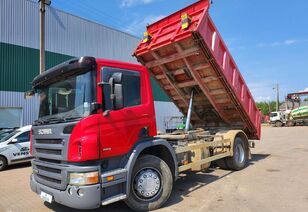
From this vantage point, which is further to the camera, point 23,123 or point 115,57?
point 115,57

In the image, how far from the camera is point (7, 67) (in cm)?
1744

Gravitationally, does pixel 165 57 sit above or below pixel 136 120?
above

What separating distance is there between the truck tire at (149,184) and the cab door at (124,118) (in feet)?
1.56

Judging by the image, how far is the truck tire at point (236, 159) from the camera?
8328mm

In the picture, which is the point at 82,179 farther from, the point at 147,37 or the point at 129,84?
the point at 147,37

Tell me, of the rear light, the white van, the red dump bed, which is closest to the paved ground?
the white van

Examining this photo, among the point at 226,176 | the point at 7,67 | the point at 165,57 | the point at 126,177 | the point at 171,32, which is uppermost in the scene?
the point at 7,67

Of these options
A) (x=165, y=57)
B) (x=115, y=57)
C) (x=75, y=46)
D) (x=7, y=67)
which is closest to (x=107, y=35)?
(x=115, y=57)

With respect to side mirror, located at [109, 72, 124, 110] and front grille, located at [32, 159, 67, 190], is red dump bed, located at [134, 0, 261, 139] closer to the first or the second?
side mirror, located at [109, 72, 124, 110]

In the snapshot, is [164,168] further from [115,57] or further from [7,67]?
[115,57]

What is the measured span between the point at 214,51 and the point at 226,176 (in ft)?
11.2

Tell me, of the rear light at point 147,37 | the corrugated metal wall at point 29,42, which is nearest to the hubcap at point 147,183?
the rear light at point 147,37

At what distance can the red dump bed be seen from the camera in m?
6.78

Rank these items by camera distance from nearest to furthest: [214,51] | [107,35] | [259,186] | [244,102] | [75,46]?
[259,186]
[214,51]
[244,102]
[75,46]
[107,35]
